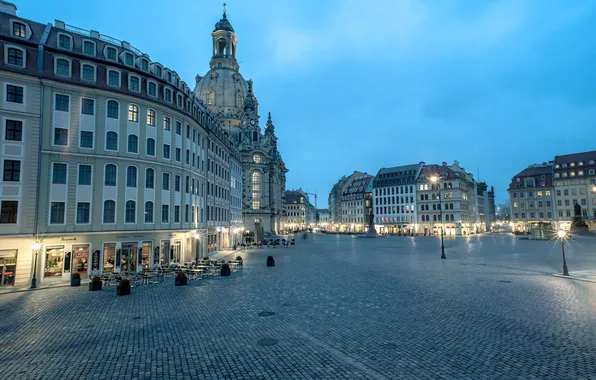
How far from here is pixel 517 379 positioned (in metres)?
8.79

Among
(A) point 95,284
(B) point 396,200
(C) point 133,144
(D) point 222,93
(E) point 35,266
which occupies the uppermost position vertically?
(D) point 222,93

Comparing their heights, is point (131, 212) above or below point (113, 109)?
below

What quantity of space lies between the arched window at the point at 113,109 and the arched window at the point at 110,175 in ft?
14.2

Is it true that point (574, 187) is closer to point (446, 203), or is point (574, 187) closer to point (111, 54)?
point (446, 203)

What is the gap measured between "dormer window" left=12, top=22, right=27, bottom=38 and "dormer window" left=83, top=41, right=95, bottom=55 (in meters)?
3.99

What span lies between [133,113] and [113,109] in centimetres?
170

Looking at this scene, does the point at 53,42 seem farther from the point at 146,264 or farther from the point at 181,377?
the point at 181,377

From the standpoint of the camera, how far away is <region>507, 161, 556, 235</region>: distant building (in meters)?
96.1

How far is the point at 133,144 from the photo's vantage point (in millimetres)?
30141

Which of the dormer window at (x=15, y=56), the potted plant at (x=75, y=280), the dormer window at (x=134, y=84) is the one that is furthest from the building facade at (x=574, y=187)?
the dormer window at (x=15, y=56)

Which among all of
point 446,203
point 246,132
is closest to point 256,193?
point 246,132

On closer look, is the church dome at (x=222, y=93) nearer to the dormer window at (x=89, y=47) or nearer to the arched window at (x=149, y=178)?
the dormer window at (x=89, y=47)

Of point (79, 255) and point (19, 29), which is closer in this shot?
point (19, 29)

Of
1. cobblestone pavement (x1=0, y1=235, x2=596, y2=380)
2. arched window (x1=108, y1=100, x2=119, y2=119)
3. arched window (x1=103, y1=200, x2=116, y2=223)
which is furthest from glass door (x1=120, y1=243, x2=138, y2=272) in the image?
arched window (x1=108, y1=100, x2=119, y2=119)
